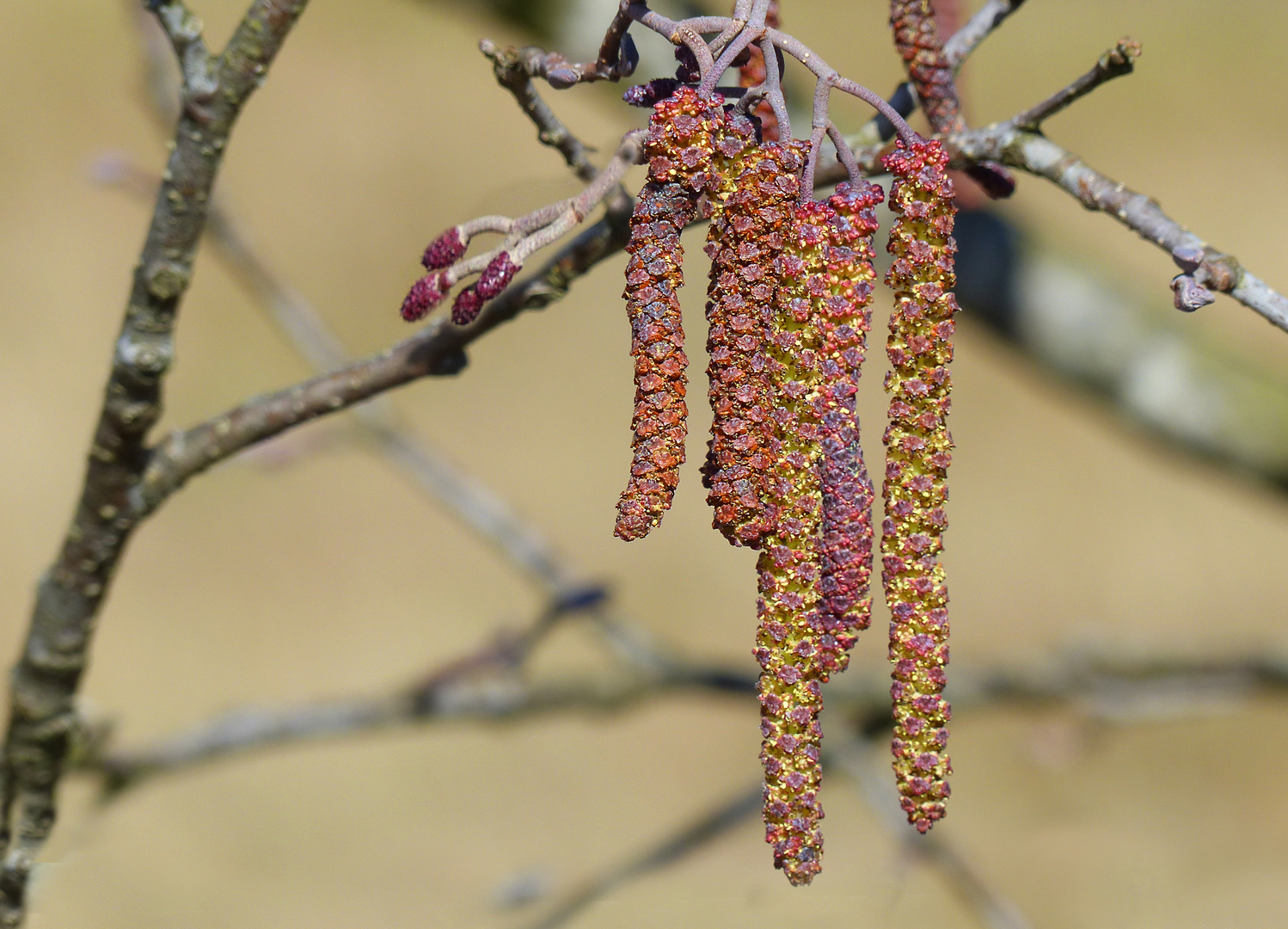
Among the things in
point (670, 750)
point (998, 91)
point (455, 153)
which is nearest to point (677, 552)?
point (670, 750)

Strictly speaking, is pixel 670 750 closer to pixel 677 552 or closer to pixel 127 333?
pixel 677 552

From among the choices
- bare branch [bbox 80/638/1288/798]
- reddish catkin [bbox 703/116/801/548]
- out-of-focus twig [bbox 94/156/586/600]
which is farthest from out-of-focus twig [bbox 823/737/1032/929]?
reddish catkin [bbox 703/116/801/548]

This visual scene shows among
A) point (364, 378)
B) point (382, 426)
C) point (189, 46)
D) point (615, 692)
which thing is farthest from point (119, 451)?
point (615, 692)

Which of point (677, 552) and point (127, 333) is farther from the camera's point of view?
point (677, 552)

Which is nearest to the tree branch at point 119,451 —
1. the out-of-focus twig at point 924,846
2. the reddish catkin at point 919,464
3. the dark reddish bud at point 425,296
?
the dark reddish bud at point 425,296

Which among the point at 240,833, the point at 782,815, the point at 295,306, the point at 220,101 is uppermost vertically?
the point at 220,101

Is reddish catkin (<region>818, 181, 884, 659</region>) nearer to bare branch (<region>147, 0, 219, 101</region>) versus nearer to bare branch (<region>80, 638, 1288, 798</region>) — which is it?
bare branch (<region>147, 0, 219, 101</region>)

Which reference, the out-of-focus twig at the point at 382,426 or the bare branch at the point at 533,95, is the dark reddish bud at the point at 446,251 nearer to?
the bare branch at the point at 533,95
